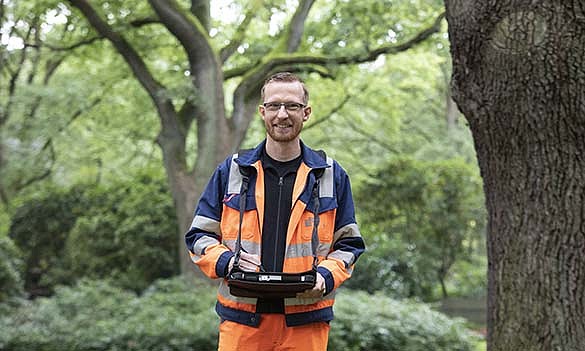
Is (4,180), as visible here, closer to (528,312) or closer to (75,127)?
(75,127)

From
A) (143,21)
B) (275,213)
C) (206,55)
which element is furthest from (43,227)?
(275,213)

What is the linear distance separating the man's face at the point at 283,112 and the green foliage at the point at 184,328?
4610mm

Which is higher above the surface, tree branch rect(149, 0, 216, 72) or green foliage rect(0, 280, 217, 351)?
tree branch rect(149, 0, 216, 72)

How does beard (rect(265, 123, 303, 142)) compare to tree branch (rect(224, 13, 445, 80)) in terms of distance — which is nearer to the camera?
beard (rect(265, 123, 303, 142))

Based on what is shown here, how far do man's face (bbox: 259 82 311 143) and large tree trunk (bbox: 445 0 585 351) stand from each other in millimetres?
1589

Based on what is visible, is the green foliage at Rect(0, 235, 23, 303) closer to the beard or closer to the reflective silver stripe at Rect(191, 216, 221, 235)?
the reflective silver stripe at Rect(191, 216, 221, 235)

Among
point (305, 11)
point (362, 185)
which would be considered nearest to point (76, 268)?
point (362, 185)

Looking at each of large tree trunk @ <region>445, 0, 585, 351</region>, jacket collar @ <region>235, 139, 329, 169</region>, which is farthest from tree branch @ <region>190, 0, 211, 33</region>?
jacket collar @ <region>235, 139, 329, 169</region>

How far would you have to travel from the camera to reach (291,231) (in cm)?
307

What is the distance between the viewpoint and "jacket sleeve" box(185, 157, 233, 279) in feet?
10.0

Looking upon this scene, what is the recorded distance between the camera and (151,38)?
12.6 meters

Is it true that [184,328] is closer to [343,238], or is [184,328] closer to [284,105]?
[343,238]

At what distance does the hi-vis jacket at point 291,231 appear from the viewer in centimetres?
308

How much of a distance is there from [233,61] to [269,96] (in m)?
11.4
